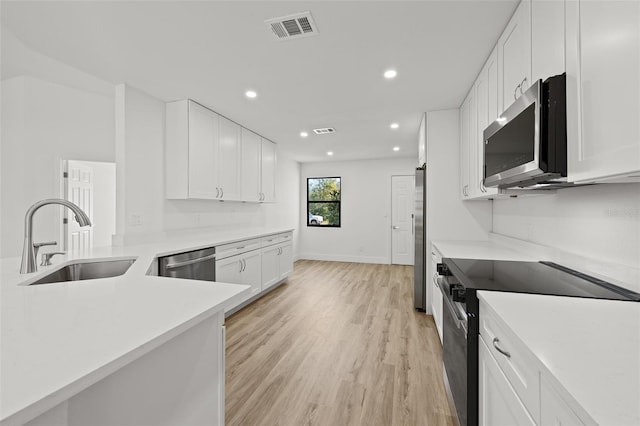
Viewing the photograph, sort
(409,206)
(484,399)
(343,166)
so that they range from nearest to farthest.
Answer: (484,399) < (409,206) < (343,166)

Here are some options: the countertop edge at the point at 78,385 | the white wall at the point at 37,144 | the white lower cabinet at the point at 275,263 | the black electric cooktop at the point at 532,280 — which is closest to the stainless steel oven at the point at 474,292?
the black electric cooktop at the point at 532,280

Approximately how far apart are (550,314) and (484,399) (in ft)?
1.67

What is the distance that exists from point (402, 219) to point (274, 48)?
508cm

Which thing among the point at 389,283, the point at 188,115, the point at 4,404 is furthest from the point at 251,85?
the point at 389,283

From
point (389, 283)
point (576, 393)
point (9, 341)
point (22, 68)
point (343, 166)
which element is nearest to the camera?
point (576, 393)

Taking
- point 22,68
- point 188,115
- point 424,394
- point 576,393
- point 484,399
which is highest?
point 22,68

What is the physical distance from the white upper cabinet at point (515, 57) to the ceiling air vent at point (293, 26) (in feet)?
4.06

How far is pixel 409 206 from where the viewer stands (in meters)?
6.46

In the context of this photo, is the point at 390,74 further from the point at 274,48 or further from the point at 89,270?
the point at 89,270

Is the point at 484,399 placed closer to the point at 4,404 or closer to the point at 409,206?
the point at 4,404

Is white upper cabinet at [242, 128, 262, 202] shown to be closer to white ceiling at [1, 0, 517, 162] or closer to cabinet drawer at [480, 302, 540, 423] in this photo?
white ceiling at [1, 0, 517, 162]

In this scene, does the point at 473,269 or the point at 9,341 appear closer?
the point at 9,341

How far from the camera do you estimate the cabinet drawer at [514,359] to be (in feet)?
2.61

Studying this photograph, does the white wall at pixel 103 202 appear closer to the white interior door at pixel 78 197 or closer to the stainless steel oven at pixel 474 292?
the white interior door at pixel 78 197
